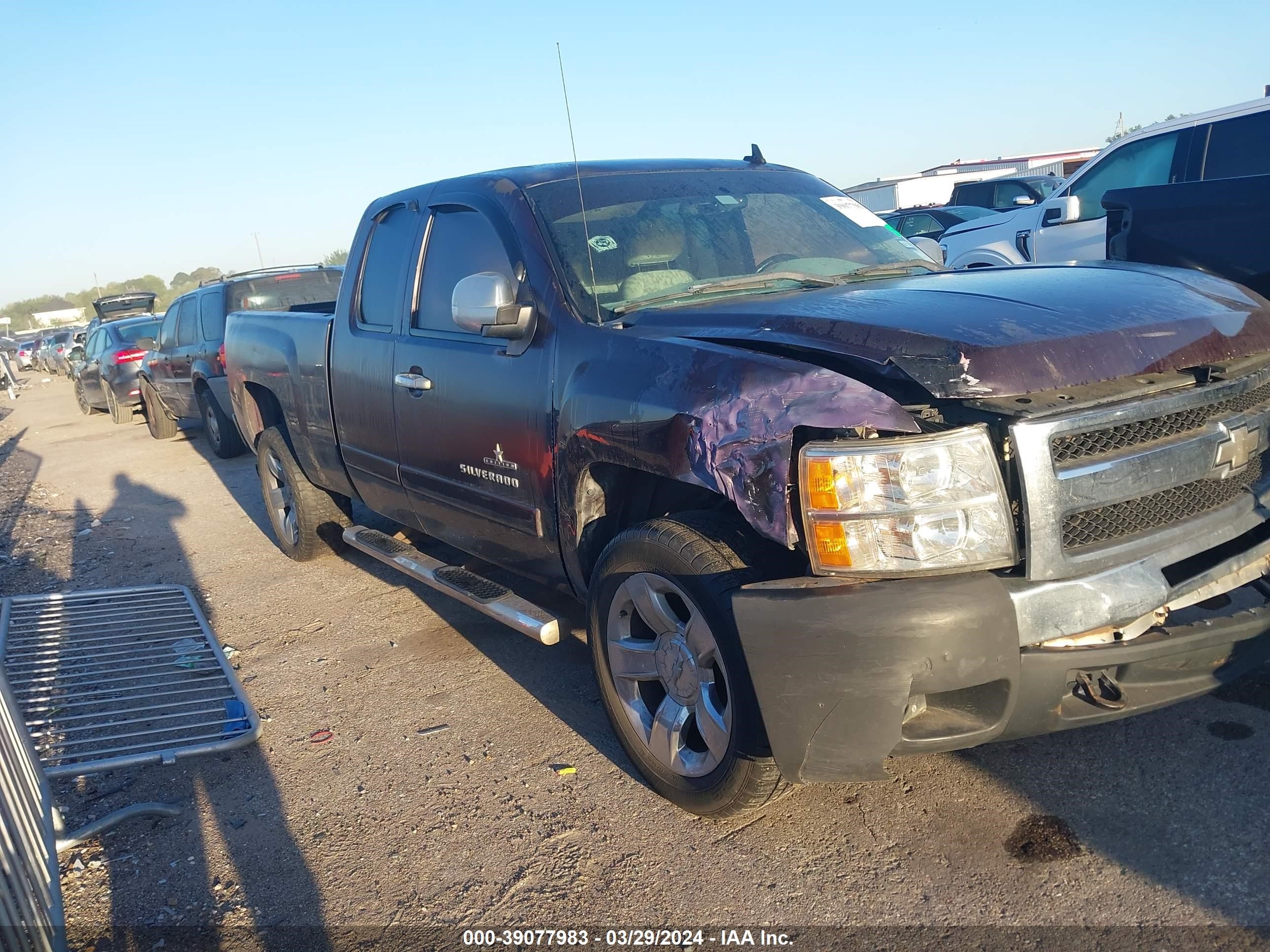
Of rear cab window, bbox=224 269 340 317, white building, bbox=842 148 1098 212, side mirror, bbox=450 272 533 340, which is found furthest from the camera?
white building, bbox=842 148 1098 212

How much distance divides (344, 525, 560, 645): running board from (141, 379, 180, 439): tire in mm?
9491

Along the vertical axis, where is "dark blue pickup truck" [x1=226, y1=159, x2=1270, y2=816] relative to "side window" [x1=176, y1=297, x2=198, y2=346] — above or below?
above

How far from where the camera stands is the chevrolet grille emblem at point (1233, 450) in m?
2.64

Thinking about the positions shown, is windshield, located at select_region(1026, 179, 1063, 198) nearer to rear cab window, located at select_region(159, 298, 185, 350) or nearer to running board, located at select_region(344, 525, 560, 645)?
rear cab window, located at select_region(159, 298, 185, 350)

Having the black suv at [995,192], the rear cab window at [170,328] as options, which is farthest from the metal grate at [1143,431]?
the black suv at [995,192]

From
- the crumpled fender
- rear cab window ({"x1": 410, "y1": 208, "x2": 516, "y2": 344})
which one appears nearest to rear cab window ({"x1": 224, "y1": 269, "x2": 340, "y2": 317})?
rear cab window ({"x1": 410, "y1": 208, "x2": 516, "y2": 344})

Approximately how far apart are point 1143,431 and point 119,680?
423 centimetres

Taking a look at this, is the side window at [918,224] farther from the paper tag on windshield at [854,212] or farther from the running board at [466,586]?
the running board at [466,586]

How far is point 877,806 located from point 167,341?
11.5 m

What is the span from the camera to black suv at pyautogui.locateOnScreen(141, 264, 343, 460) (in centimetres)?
1066

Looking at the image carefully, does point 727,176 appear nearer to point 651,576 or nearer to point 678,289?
point 678,289

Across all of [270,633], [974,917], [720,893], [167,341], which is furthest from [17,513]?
[974,917]

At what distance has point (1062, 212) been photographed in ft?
22.3

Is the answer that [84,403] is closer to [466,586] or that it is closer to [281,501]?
[281,501]
